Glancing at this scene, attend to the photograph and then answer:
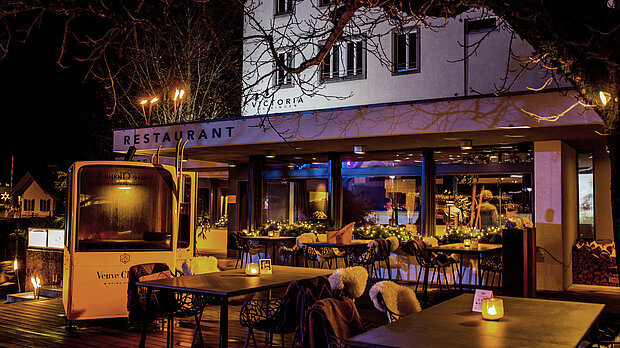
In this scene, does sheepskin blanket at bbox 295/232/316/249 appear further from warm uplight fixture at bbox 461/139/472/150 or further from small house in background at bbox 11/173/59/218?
small house in background at bbox 11/173/59/218

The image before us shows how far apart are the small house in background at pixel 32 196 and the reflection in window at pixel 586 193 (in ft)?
106

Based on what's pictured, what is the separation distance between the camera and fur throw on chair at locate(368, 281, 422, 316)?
427cm

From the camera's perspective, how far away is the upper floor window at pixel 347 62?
16.1m

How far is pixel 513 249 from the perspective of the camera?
338 inches

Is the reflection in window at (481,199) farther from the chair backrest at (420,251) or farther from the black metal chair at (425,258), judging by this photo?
the chair backrest at (420,251)

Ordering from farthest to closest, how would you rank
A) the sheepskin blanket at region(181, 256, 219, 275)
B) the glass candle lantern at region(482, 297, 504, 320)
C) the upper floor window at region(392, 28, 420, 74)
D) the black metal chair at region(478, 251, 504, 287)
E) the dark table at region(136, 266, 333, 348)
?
the upper floor window at region(392, 28, 420, 74) → the black metal chair at region(478, 251, 504, 287) → the sheepskin blanket at region(181, 256, 219, 275) → the dark table at region(136, 266, 333, 348) → the glass candle lantern at region(482, 297, 504, 320)

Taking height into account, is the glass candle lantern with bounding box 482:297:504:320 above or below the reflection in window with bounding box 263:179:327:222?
below

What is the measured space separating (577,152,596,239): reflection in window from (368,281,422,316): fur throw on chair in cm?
901

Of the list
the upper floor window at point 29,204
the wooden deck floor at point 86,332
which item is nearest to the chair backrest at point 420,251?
the wooden deck floor at point 86,332

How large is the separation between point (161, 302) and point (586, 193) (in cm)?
949

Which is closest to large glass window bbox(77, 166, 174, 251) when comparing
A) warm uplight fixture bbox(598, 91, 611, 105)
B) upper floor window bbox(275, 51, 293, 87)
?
upper floor window bbox(275, 51, 293, 87)

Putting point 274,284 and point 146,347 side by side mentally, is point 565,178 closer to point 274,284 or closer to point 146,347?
point 274,284

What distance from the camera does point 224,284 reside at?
552cm

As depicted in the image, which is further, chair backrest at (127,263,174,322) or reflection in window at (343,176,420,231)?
reflection in window at (343,176,420,231)
